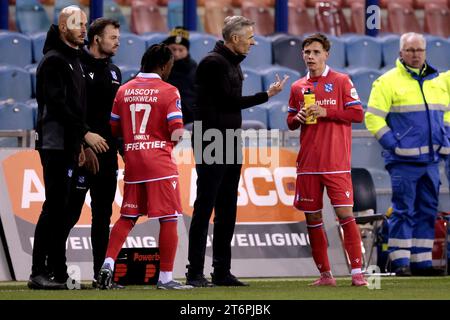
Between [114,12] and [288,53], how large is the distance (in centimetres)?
260

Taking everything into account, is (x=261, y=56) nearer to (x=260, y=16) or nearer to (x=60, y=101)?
(x=260, y=16)

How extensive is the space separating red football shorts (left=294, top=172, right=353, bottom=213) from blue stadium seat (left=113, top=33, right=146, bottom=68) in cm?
525

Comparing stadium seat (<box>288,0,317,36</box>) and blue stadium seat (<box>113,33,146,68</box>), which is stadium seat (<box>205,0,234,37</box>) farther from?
blue stadium seat (<box>113,33,146,68</box>)

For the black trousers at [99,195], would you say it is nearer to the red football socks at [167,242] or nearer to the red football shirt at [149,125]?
the red football shirt at [149,125]

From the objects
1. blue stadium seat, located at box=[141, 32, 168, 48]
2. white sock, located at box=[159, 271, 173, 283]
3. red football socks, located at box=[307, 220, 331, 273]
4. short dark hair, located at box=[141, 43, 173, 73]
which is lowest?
white sock, located at box=[159, 271, 173, 283]

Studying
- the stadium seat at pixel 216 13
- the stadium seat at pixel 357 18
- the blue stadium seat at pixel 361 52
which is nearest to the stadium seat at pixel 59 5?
the stadium seat at pixel 216 13

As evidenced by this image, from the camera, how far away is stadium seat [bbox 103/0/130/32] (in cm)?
1600

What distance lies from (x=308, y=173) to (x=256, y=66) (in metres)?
5.62

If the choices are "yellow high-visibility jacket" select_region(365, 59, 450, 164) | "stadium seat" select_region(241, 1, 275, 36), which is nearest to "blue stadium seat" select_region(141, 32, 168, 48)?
"stadium seat" select_region(241, 1, 275, 36)

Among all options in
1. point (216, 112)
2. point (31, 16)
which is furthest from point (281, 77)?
point (216, 112)

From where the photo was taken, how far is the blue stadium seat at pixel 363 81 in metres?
14.9

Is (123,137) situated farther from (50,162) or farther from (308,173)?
(308,173)

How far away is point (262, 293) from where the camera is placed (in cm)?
839

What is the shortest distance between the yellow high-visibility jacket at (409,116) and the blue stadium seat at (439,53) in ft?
16.2
